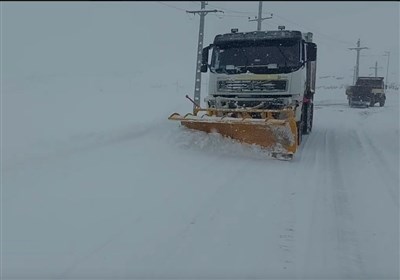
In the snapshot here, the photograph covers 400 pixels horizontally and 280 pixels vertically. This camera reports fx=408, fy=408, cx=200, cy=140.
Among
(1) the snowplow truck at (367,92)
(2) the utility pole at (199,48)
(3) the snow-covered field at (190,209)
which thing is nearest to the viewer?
(3) the snow-covered field at (190,209)

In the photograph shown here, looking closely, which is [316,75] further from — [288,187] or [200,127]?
[288,187]

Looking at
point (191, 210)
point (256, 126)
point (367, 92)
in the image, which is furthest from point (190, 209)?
point (367, 92)

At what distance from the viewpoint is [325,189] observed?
18.4 feet

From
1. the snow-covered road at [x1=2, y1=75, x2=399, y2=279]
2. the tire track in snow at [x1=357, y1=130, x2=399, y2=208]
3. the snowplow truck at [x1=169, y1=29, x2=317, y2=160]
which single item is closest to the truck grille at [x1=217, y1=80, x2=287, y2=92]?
the snowplow truck at [x1=169, y1=29, x2=317, y2=160]

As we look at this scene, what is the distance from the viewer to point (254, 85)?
28.9ft

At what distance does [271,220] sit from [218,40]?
6.19m

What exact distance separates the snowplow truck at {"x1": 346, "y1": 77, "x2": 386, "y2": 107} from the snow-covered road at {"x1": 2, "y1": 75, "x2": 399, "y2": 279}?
54.8 feet

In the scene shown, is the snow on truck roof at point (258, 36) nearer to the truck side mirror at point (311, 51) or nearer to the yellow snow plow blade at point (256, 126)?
the truck side mirror at point (311, 51)

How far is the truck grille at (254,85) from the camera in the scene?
342 inches

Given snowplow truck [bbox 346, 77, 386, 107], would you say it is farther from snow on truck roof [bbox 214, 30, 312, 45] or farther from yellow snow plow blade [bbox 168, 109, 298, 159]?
yellow snow plow blade [bbox 168, 109, 298, 159]

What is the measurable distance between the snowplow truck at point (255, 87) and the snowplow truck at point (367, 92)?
16410mm

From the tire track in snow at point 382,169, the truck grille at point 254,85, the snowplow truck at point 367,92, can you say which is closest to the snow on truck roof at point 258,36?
the truck grille at point 254,85

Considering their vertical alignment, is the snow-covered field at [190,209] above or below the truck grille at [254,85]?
below

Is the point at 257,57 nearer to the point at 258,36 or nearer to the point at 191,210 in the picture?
the point at 258,36
